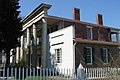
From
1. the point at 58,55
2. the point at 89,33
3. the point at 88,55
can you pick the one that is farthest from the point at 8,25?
the point at 89,33

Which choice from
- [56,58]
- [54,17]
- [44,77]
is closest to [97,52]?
[56,58]

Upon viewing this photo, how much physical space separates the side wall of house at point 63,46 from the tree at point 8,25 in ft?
14.2

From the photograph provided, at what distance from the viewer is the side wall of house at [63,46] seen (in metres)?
24.3

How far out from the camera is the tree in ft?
86.7

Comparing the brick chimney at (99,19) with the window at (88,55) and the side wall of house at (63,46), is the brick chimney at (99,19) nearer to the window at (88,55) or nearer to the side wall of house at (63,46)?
the side wall of house at (63,46)

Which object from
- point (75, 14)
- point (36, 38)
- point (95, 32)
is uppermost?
point (75, 14)

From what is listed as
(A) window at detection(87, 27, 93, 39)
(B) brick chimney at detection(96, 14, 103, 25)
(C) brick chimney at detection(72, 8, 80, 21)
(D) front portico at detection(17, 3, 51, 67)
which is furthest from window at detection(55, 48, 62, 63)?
(B) brick chimney at detection(96, 14, 103, 25)

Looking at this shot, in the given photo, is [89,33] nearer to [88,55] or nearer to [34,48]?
[88,55]

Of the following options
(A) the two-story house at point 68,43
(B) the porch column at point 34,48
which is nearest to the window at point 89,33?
(A) the two-story house at point 68,43

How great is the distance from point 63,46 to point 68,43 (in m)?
0.96

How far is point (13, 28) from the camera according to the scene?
27.3 metres

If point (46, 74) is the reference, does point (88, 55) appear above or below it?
above

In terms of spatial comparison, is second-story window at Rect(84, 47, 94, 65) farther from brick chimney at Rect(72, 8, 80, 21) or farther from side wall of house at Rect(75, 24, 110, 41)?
brick chimney at Rect(72, 8, 80, 21)

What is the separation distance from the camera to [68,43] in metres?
24.7
